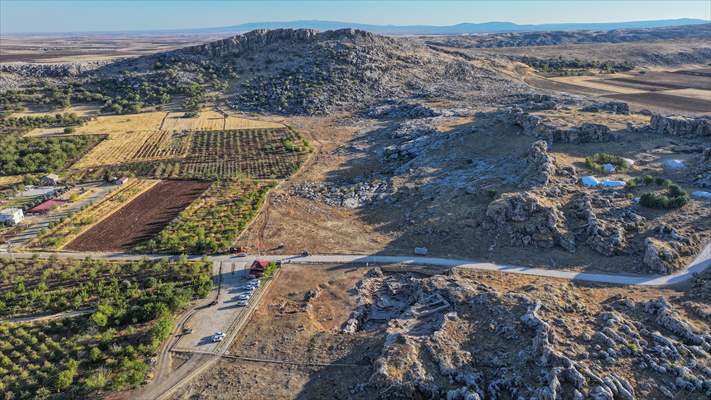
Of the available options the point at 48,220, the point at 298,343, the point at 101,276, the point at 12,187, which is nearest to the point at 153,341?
the point at 298,343

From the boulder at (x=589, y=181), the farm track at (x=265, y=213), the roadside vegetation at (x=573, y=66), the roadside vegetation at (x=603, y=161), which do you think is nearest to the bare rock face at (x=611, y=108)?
the roadside vegetation at (x=603, y=161)

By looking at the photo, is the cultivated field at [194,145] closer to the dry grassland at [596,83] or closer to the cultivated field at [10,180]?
the cultivated field at [10,180]

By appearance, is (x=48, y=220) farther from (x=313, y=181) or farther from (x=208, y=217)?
(x=313, y=181)

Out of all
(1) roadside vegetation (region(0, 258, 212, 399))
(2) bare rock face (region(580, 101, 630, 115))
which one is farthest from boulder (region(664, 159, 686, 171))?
(1) roadside vegetation (region(0, 258, 212, 399))

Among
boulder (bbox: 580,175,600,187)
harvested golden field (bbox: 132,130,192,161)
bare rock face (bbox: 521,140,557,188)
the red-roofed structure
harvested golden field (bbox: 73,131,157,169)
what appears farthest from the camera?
harvested golden field (bbox: 132,130,192,161)

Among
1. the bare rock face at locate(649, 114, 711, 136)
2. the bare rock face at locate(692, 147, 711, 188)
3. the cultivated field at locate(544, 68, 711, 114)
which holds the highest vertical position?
the cultivated field at locate(544, 68, 711, 114)

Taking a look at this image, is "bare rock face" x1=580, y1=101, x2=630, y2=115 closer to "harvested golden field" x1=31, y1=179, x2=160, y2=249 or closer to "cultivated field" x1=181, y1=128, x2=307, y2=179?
"cultivated field" x1=181, y1=128, x2=307, y2=179

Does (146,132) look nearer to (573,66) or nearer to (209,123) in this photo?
(209,123)
